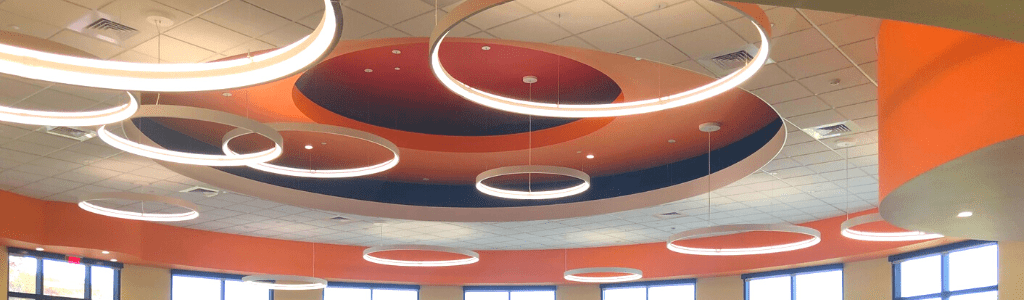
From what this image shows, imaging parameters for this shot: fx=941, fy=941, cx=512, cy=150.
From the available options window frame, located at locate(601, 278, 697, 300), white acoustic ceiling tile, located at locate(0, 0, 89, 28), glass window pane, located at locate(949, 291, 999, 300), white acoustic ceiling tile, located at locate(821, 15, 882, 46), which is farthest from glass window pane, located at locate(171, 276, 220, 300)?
white acoustic ceiling tile, located at locate(821, 15, 882, 46)

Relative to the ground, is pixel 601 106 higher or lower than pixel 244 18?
lower

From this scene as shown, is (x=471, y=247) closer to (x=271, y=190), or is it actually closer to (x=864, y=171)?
(x=271, y=190)


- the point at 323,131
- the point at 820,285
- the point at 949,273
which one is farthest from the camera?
the point at 820,285

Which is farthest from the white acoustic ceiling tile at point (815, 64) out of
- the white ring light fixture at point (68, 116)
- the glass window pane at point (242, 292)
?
the glass window pane at point (242, 292)

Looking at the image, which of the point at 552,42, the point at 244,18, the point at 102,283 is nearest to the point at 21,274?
the point at 102,283

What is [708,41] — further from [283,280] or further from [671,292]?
[671,292]

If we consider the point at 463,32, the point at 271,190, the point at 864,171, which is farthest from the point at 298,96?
the point at 864,171

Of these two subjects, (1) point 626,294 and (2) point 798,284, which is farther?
(1) point 626,294

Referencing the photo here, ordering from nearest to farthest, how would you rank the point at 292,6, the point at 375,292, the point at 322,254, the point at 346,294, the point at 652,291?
1. the point at 292,6
2. the point at 322,254
3. the point at 652,291
4. the point at 346,294
5. the point at 375,292

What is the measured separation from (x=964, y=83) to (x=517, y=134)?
1635cm

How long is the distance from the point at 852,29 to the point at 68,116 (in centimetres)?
1424

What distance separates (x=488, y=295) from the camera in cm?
4462

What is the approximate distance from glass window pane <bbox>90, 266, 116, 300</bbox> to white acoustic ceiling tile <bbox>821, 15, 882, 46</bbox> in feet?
95.0

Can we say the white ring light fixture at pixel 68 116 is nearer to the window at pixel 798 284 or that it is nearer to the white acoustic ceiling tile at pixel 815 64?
the white acoustic ceiling tile at pixel 815 64
